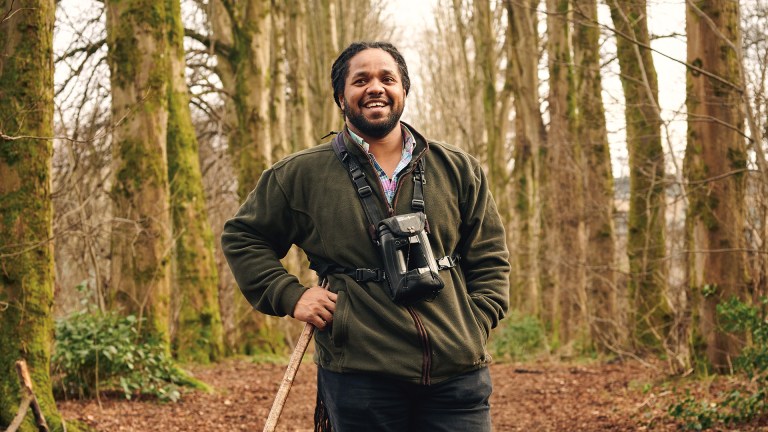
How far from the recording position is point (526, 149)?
840 inches

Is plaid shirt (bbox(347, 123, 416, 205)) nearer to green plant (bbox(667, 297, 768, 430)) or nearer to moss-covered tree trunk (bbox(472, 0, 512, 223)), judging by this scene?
green plant (bbox(667, 297, 768, 430))

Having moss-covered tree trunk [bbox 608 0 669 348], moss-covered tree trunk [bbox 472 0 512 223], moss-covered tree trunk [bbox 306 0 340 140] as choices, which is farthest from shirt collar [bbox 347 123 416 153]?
moss-covered tree trunk [bbox 472 0 512 223]

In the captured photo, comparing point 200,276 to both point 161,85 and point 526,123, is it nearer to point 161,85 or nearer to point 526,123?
point 161,85

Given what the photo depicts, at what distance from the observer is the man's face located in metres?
3.36

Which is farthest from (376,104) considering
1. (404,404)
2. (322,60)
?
(322,60)

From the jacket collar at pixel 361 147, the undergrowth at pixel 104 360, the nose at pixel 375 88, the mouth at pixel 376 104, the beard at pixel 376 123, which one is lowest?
the undergrowth at pixel 104 360

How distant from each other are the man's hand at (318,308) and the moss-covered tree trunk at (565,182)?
12481mm

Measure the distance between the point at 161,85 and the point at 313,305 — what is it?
753 cm

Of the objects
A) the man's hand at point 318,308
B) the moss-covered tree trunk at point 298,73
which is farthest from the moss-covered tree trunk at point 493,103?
the man's hand at point 318,308

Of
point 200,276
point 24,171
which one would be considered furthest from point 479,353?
point 200,276

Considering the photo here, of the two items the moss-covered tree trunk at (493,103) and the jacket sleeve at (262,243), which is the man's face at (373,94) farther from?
the moss-covered tree trunk at (493,103)

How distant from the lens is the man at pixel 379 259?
10.3 feet

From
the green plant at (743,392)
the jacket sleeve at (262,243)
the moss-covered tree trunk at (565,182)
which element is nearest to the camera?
the jacket sleeve at (262,243)

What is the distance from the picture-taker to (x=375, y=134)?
339 cm
